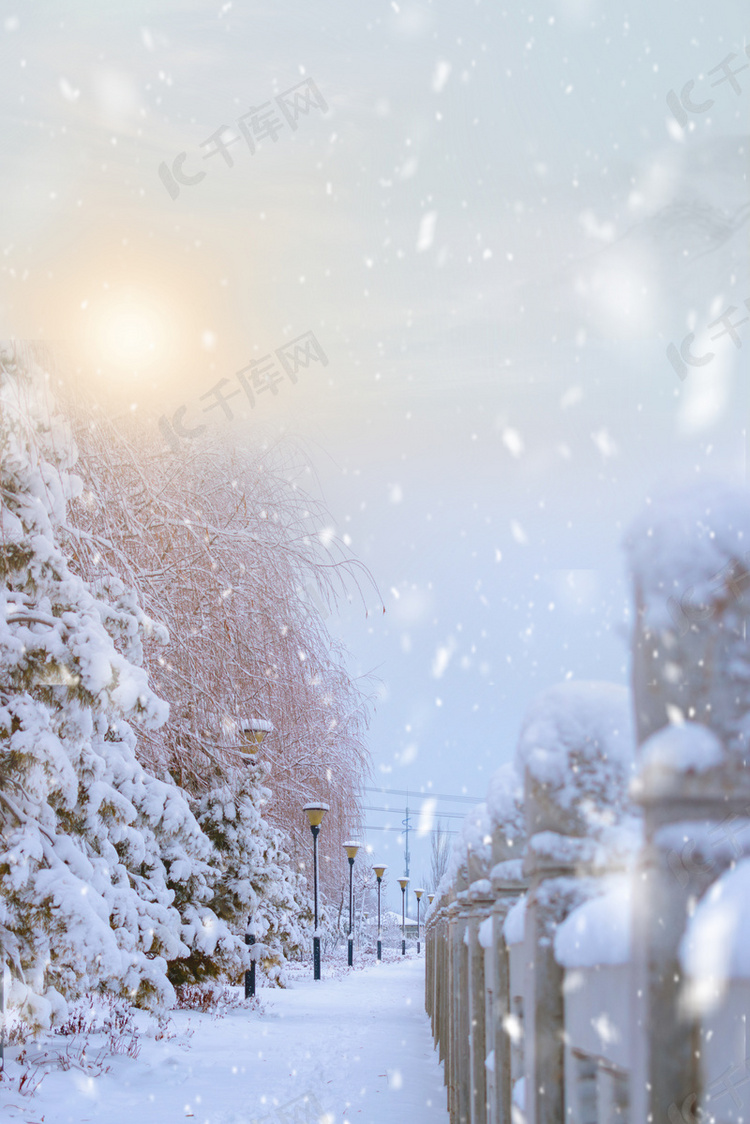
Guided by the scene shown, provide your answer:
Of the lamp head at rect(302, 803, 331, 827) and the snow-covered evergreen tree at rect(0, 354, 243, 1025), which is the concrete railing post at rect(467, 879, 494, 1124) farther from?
the lamp head at rect(302, 803, 331, 827)

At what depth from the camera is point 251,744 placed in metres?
13.8

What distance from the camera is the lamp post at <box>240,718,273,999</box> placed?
43.7ft

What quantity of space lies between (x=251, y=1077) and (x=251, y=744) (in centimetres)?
544

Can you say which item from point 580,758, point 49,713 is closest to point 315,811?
point 49,713

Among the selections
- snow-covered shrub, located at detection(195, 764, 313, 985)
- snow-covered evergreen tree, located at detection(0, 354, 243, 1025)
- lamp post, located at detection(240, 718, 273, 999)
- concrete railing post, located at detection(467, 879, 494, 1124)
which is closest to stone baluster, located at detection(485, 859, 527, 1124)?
concrete railing post, located at detection(467, 879, 494, 1124)

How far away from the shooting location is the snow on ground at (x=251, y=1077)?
7.02 m

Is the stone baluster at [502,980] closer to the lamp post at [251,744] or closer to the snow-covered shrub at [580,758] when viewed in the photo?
the snow-covered shrub at [580,758]

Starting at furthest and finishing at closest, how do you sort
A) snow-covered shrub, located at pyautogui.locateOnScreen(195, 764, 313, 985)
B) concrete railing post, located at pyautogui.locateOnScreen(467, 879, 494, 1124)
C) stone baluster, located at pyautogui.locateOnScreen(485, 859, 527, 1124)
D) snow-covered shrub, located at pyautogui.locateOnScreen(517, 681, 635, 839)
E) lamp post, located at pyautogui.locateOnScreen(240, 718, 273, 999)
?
snow-covered shrub, located at pyautogui.locateOnScreen(195, 764, 313, 985) < lamp post, located at pyautogui.locateOnScreen(240, 718, 273, 999) < concrete railing post, located at pyautogui.locateOnScreen(467, 879, 494, 1124) < stone baluster, located at pyautogui.locateOnScreen(485, 859, 527, 1124) < snow-covered shrub, located at pyautogui.locateOnScreen(517, 681, 635, 839)

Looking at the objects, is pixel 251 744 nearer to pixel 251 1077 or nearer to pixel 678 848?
pixel 251 1077

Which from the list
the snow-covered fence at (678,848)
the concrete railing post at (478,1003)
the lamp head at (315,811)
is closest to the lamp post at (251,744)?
the lamp head at (315,811)

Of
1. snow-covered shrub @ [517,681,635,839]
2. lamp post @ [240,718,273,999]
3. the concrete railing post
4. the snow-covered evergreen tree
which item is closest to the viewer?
snow-covered shrub @ [517,681,635,839]

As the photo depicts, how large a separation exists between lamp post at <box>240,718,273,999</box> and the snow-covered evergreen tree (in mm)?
5196

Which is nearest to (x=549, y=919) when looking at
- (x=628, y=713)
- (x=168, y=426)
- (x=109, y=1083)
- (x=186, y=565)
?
(x=628, y=713)

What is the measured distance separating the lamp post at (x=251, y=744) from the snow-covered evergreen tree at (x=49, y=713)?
520 centimetres
